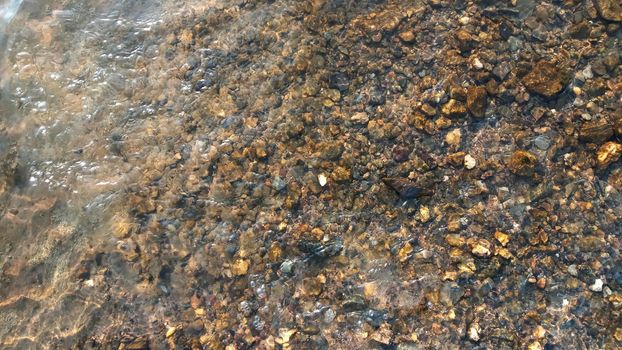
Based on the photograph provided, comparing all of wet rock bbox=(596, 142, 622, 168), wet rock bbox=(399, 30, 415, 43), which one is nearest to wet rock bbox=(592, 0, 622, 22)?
wet rock bbox=(596, 142, 622, 168)

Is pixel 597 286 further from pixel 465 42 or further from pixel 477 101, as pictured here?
pixel 465 42

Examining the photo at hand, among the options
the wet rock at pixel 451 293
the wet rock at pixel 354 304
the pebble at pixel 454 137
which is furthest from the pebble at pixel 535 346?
the pebble at pixel 454 137

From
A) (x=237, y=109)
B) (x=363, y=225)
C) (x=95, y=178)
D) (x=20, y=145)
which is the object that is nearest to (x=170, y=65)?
(x=237, y=109)

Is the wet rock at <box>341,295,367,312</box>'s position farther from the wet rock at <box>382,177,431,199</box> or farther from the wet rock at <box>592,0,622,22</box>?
the wet rock at <box>592,0,622,22</box>

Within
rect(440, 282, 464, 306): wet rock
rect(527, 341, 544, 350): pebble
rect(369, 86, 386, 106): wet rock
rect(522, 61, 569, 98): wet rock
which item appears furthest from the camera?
rect(369, 86, 386, 106): wet rock

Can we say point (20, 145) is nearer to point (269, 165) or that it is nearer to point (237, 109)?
point (237, 109)

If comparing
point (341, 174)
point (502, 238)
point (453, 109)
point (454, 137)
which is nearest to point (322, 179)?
point (341, 174)
